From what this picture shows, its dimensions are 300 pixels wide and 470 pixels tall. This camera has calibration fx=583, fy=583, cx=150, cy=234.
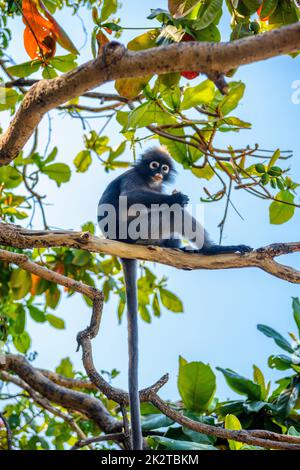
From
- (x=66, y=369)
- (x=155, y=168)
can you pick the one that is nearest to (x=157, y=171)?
(x=155, y=168)

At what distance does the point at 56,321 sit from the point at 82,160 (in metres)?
1.53

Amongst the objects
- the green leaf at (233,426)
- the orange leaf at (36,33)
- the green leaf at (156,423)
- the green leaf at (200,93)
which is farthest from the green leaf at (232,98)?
the green leaf at (156,423)

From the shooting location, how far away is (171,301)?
5.31 meters

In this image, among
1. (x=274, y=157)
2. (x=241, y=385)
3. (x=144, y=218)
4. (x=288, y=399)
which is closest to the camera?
(x=274, y=157)

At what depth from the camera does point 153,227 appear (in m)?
4.39

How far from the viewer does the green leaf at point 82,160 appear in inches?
210

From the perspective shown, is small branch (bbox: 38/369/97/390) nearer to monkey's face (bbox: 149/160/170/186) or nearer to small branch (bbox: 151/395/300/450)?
monkey's face (bbox: 149/160/170/186)

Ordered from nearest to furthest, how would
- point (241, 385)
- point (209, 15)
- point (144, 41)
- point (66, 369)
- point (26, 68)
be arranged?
point (209, 15)
point (144, 41)
point (26, 68)
point (241, 385)
point (66, 369)

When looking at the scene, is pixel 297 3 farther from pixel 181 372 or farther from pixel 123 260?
pixel 181 372

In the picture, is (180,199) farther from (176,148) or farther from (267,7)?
(267,7)

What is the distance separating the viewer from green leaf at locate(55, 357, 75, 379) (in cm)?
608

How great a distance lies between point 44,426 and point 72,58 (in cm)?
352

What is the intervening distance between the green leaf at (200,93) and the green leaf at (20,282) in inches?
93.1

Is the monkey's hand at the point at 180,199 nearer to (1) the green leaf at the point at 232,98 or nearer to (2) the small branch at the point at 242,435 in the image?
(1) the green leaf at the point at 232,98
